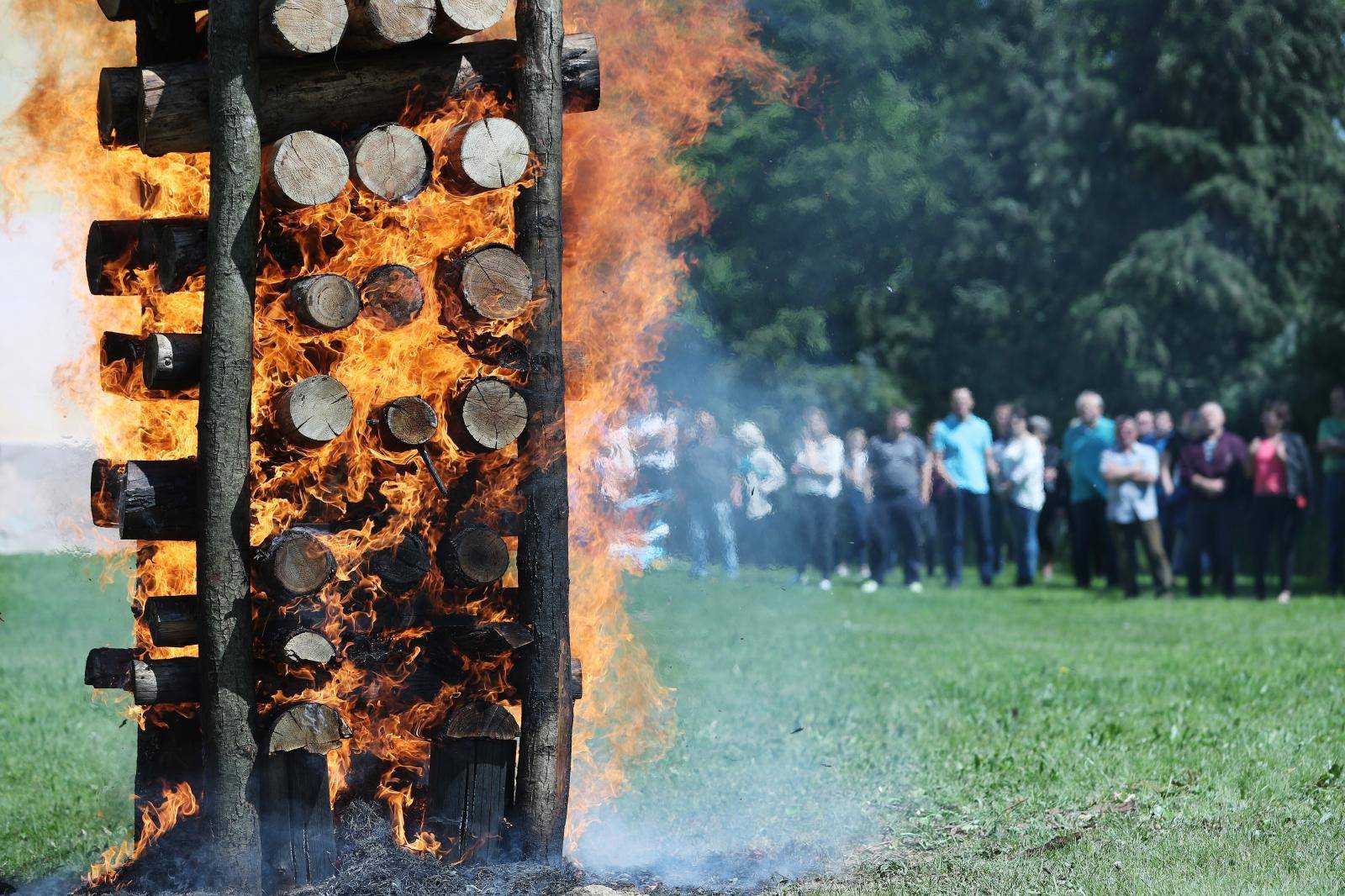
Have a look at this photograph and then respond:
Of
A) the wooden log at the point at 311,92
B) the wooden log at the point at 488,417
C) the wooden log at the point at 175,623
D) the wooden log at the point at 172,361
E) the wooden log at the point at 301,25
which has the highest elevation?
the wooden log at the point at 301,25

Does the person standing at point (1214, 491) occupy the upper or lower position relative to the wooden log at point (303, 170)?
lower

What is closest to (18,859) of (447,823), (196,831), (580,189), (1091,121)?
(196,831)

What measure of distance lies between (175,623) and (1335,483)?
14.0 m

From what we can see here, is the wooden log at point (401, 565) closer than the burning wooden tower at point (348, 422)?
No

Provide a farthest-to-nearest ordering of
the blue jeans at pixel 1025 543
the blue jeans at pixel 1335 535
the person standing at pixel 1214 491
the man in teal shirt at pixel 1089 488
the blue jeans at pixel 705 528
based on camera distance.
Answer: the blue jeans at pixel 1025 543
the man in teal shirt at pixel 1089 488
the person standing at pixel 1214 491
the blue jeans at pixel 1335 535
the blue jeans at pixel 705 528

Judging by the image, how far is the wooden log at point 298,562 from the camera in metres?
5.11

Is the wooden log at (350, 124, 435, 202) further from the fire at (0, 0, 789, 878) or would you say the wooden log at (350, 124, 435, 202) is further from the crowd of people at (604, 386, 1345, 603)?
the crowd of people at (604, 386, 1345, 603)

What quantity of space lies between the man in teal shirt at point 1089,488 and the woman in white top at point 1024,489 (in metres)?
0.39

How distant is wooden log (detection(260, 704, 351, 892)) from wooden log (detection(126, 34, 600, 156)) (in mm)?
2049

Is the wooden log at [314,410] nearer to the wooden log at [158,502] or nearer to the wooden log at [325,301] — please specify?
the wooden log at [325,301]

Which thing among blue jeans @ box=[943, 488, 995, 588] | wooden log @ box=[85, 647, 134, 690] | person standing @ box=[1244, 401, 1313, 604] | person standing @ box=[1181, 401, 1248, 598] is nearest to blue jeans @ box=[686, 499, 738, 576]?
blue jeans @ box=[943, 488, 995, 588]

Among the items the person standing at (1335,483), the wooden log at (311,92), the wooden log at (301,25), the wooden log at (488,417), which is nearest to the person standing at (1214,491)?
the person standing at (1335,483)

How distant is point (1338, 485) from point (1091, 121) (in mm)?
15683

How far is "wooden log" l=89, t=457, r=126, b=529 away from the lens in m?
5.62
